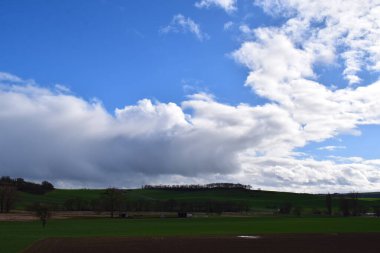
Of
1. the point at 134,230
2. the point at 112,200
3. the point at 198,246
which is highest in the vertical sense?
the point at 112,200

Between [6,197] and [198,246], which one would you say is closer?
[198,246]

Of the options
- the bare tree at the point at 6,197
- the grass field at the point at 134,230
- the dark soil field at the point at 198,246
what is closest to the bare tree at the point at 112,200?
the bare tree at the point at 6,197

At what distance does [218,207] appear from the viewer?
176 m

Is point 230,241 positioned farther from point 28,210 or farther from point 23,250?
point 28,210

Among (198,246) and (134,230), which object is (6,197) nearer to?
(134,230)

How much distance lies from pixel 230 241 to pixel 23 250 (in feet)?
73.3

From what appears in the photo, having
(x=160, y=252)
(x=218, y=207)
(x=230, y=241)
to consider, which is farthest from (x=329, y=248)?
(x=218, y=207)

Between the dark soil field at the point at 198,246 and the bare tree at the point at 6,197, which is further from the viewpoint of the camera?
the bare tree at the point at 6,197

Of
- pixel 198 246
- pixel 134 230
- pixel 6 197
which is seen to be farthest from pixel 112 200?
pixel 198 246

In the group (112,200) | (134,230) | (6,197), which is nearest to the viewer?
(134,230)

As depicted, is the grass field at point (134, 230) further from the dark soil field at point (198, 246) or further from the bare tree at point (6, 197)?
the bare tree at point (6, 197)

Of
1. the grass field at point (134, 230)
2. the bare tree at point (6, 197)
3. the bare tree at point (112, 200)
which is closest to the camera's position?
the grass field at point (134, 230)

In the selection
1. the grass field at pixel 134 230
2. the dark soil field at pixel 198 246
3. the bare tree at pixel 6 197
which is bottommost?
the dark soil field at pixel 198 246

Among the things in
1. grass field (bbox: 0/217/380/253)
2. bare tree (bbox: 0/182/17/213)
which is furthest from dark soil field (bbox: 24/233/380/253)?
bare tree (bbox: 0/182/17/213)
